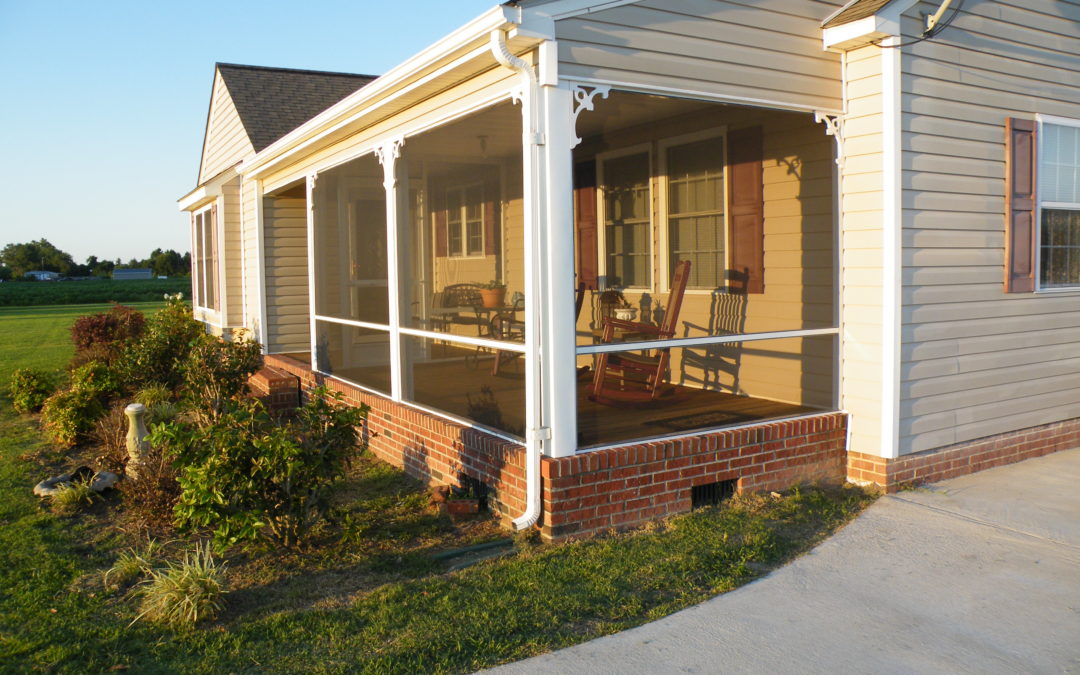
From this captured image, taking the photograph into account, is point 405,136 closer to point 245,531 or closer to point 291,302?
point 245,531

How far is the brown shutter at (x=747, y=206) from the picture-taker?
6703 mm

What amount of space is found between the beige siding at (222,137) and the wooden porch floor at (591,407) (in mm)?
5082

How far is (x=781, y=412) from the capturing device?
240 inches

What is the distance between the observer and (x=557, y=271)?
4473 millimetres

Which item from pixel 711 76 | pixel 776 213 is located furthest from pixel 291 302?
pixel 711 76

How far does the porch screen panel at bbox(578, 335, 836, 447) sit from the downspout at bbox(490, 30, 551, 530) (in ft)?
2.18

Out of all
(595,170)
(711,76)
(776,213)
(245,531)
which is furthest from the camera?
(595,170)

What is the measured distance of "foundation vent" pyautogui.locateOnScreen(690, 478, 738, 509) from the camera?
516 centimetres

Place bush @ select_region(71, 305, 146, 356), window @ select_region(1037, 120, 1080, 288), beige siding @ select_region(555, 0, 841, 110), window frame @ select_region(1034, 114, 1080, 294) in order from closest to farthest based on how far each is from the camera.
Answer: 1. beige siding @ select_region(555, 0, 841, 110)
2. window frame @ select_region(1034, 114, 1080, 294)
3. window @ select_region(1037, 120, 1080, 288)
4. bush @ select_region(71, 305, 146, 356)

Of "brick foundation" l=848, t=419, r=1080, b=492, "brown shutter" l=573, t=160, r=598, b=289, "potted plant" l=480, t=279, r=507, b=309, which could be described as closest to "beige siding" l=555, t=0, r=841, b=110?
"brick foundation" l=848, t=419, r=1080, b=492

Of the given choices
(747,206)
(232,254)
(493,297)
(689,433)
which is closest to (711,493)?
(689,433)

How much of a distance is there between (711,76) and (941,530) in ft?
9.30

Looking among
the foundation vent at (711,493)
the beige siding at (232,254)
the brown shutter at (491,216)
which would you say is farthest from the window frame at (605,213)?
the beige siding at (232,254)

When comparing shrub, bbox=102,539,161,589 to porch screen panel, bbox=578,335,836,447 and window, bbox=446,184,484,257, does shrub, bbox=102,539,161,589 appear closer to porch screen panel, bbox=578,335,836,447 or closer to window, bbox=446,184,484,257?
porch screen panel, bbox=578,335,836,447
